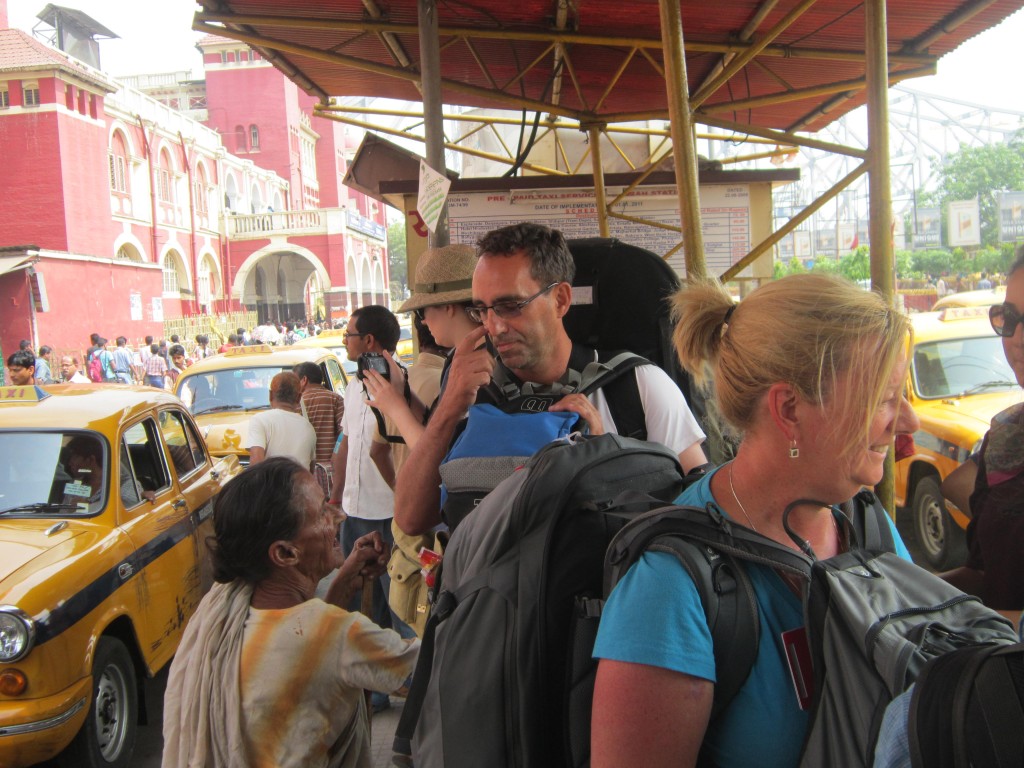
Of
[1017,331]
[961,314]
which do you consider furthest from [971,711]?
[961,314]

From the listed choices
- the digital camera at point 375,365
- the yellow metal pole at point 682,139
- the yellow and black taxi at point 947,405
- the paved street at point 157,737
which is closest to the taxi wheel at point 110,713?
the paved street at point 157,737

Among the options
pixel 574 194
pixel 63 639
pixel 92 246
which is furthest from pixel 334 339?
pixel 92 246

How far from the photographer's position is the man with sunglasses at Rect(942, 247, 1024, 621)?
216 cm

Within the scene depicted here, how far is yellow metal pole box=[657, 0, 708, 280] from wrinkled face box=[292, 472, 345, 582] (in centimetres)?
199

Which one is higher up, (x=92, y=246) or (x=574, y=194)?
(x=92, y=246)

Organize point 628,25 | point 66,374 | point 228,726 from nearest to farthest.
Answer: point 228,726 < point 628,25 < point 66,374

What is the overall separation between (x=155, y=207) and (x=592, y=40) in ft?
120

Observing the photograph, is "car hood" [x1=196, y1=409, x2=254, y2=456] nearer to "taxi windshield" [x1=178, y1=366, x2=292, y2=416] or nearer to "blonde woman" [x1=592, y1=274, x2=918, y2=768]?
"taxi windshield" [x1=178, y1=366, x2=292, y2=416]

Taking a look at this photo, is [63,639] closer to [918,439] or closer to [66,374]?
[918,439]

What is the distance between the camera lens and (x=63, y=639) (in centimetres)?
365

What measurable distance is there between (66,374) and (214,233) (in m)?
27.2

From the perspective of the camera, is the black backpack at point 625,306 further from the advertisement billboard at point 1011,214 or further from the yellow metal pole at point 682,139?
the advertisement billboard at point 1011,214

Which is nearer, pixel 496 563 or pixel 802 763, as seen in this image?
pixel 802 763

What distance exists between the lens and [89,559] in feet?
12.9
